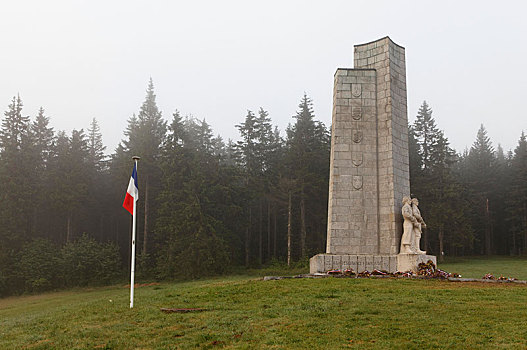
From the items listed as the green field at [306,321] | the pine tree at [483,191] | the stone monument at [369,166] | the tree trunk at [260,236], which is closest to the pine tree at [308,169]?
the tree trunk at [260,236]

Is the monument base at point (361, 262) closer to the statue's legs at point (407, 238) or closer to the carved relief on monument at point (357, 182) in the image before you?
the statue's legs at point (407, 238)

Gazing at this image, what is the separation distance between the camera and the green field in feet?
23.9

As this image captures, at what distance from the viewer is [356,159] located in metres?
17.4

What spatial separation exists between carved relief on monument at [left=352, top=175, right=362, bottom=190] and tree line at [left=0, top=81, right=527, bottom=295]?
609 inches

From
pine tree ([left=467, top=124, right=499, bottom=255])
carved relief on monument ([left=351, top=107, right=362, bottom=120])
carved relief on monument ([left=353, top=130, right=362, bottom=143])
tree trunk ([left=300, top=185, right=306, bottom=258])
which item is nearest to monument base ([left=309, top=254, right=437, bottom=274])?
carved relief on monument ([left=353, top=130, right=362, bottom=143])

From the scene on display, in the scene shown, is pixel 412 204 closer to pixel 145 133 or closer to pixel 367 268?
pixel 367 268

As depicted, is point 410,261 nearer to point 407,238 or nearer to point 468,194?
point 407,238

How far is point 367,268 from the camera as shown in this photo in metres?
16.0

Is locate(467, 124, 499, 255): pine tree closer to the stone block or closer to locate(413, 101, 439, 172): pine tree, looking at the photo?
locate(413, 101, 439, 172): pine tree

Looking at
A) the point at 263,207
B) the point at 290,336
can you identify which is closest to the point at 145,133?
the point at 263,207

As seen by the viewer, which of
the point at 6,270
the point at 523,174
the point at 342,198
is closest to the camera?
the point at 342,198

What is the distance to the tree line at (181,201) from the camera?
3072 cm

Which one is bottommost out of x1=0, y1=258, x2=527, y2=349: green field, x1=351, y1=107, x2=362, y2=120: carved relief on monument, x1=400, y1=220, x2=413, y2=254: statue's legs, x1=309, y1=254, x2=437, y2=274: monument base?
x1=0, y1=258, x2=527, y2=349: green field

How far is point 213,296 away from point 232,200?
25.1 meters
